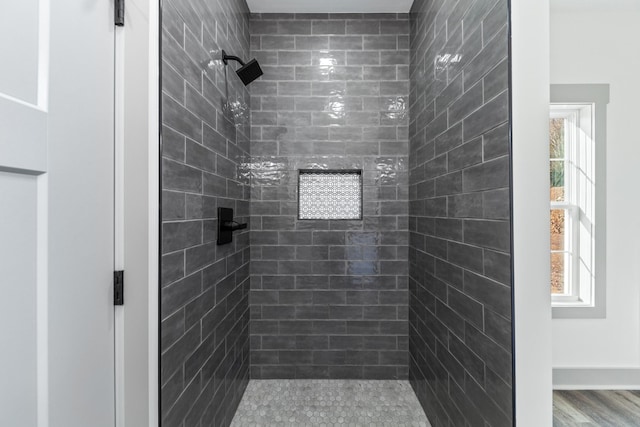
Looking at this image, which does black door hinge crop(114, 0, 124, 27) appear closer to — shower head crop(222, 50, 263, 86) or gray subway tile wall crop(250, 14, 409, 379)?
shower head crop(222, 50, 263, 86)

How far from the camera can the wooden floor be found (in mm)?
1874

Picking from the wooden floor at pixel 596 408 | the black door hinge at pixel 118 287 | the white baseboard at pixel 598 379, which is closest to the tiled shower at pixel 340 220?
the black door hinge at pixel 118 287

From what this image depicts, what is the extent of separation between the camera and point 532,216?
40.3 inches

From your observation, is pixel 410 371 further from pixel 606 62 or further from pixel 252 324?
pixel 606 62

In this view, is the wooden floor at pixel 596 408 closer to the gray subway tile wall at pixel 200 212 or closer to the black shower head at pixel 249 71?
the gray subway tile wall at pixel 200 212

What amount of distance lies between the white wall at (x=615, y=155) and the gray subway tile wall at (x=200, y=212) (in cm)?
226

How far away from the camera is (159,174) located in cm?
104

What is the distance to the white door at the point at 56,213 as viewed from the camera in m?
0.63

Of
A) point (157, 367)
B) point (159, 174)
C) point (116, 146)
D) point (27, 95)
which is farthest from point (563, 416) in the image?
point (27, 95)

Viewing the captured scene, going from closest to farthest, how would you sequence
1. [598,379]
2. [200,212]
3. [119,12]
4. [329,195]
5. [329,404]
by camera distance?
[119,12]
[200,212]
[329,404]
[598,379]
[329,195]

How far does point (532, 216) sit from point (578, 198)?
1796mm

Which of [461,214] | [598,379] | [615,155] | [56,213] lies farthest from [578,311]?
[56,213]

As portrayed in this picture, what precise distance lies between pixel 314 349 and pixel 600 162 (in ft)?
7.96

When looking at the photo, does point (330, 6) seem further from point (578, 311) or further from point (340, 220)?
point (578, 311)
